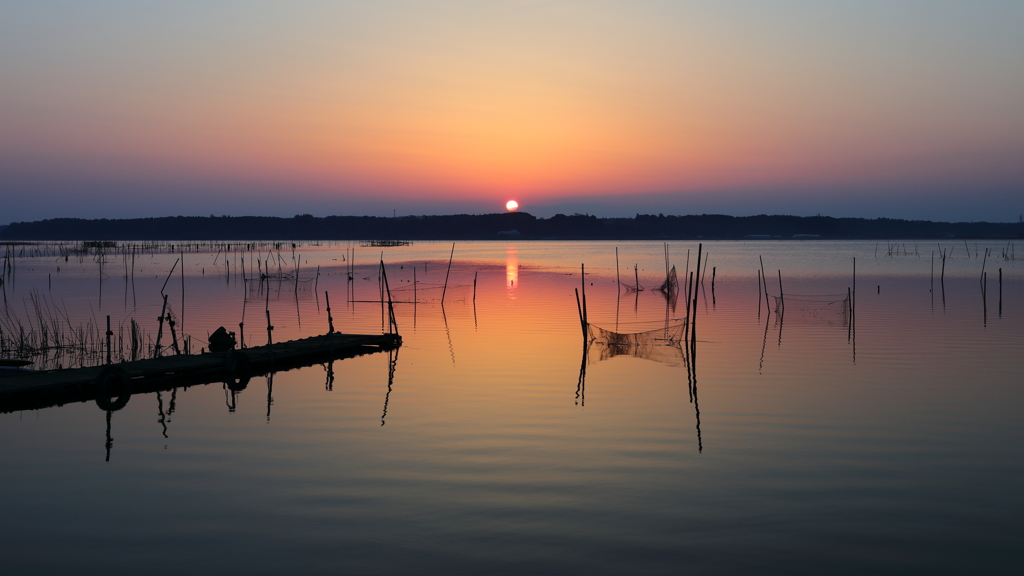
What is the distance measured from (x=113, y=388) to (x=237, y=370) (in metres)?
2.44

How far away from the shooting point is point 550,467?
29.8 ft

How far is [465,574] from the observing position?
630cm

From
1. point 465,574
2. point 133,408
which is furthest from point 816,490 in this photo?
point 133,408

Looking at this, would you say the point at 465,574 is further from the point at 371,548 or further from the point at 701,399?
the point at 701,399

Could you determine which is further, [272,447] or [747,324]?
[747,324]

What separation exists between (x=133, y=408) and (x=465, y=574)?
8287 millimetres

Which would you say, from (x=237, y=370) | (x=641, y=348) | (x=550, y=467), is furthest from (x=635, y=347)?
(x=550, y=467)

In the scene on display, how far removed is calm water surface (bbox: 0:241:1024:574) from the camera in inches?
264

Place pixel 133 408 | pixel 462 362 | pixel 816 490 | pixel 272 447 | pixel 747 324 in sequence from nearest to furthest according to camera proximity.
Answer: pixel 816 490, pixel 272 447, pixel 133 408, pixel 462 362, pixel 747 324

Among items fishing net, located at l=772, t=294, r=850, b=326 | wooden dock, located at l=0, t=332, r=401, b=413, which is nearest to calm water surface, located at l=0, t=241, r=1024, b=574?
wooden dock, located at l=0, t=332, r=401, b=413

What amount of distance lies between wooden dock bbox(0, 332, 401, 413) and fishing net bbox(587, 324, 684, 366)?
5.06 meters

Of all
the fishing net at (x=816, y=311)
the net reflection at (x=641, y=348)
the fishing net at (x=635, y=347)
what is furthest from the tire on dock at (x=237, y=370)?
the fishing net at (x=816, y=311)

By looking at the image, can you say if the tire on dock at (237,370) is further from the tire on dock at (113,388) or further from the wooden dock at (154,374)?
the tire on dock at (113,388)

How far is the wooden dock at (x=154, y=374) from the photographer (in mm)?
12625
